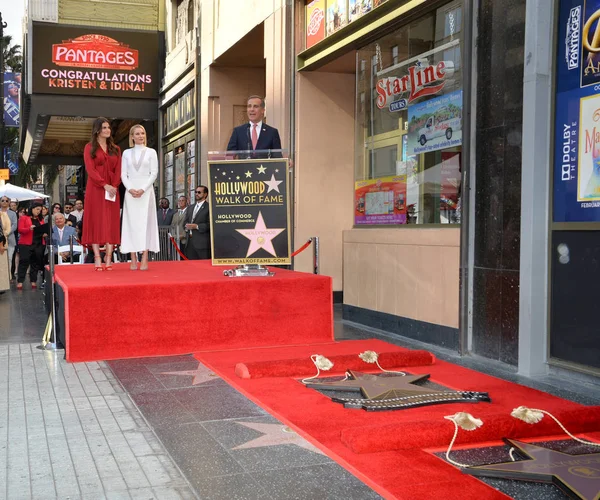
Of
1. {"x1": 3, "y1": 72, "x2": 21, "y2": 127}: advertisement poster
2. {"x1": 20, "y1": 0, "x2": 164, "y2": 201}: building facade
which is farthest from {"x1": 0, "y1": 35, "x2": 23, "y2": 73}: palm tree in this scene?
{"x1": 20, "y1": 0, "x2": 164, "y2": 201}: building facade

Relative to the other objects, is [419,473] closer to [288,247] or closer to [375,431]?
[375,431]

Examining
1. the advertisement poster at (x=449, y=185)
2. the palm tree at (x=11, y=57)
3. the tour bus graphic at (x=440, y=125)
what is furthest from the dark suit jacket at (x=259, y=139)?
the palm tree at (x=11, y=57)

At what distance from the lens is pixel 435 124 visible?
336 inches

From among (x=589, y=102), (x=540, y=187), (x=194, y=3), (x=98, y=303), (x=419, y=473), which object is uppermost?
(x=194, y=3)

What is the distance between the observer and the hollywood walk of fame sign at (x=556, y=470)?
3696 mm

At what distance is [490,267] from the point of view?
291 inches

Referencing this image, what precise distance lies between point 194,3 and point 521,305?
45.5ft

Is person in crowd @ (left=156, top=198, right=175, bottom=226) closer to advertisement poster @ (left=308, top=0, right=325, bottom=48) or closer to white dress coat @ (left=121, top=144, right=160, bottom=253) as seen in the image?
advertisement poster @ (left=308, top=0, right=325, bottom=48)

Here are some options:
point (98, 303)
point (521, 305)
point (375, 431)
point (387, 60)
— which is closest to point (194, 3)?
point (387, 60)

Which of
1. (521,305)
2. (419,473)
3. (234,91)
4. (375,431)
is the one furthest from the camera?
(234,91)

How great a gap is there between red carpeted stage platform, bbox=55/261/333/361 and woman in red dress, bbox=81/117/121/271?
0.47 metres

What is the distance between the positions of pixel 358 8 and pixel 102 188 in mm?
4048

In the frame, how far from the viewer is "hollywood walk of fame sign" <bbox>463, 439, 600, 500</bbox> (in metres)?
3.70

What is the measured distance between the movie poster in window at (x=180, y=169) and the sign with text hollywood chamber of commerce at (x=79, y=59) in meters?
2.17
